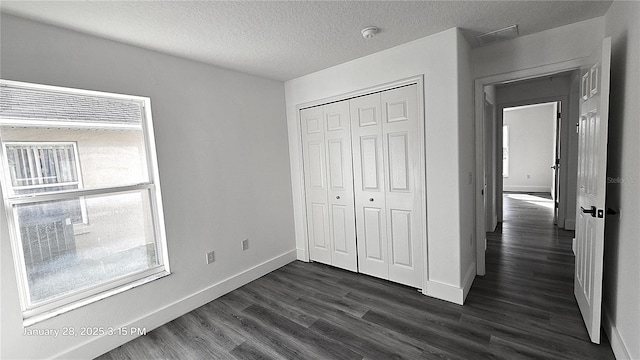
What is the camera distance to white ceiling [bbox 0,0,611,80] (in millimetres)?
1785

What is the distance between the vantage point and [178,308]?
2.60 metres

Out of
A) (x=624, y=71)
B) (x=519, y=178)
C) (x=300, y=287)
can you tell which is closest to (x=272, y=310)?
(x=300, y=287)

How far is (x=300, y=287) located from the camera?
10.0ft

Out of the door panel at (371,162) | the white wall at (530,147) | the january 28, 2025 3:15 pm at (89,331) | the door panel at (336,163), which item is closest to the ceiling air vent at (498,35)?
the door panel at (371,162)

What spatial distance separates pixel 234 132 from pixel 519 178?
30.2ft

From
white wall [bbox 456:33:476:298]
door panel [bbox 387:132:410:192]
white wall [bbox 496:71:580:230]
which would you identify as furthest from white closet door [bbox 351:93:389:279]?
white wall [bbox 496:71:580:230]

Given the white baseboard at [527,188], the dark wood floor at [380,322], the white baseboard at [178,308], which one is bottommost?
the dark wood floor at [380,322]

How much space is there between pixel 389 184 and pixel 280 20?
1826 mm

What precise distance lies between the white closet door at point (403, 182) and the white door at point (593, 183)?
1.20 metres

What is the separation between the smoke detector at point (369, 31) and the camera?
2223 millimetres

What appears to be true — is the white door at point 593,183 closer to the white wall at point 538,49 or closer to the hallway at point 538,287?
the hallway at point 538,287

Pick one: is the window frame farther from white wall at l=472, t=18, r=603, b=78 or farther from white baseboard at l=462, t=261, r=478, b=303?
white wall at l=472, t=18, r=603, b=78

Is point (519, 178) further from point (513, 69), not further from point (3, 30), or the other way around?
point (3, 30)

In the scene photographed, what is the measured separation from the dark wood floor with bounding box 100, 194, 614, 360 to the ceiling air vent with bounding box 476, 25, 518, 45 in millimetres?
2416
